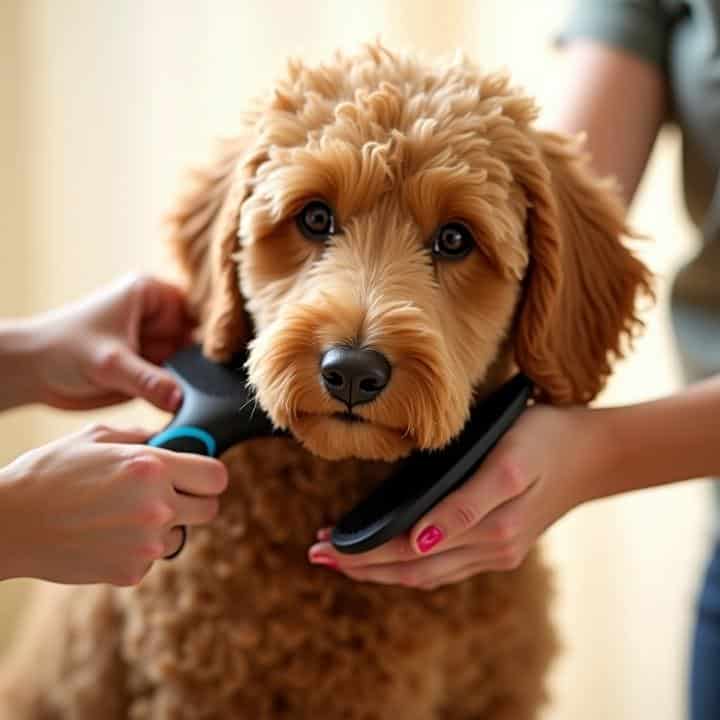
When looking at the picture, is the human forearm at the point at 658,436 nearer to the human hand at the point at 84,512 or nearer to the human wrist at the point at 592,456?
the human wrist at the point at 592,456

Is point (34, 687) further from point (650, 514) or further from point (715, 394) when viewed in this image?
point (650, 514)

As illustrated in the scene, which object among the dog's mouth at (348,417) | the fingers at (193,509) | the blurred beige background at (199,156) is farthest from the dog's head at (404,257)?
the blurred beige background at (199,156)

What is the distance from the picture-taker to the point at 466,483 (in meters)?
0.93

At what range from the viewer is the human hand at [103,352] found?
1.04 meters

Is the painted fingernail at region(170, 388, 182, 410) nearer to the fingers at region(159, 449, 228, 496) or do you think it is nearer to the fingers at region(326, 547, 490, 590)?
the fingers at region(159, 449, 228, 496)

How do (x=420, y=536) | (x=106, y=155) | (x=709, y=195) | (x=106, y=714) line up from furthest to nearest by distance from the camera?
(x=106, y=155), (x=709, y=195), (x=106, y=714), (x=420, y=536)

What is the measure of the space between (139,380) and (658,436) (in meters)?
0.49

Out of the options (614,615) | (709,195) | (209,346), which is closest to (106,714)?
(209,346)

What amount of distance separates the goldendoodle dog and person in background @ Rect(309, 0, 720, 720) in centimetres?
7

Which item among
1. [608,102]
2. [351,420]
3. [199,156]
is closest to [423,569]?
[351,420]

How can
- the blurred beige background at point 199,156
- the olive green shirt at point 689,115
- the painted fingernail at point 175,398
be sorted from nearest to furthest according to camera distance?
1. the painted fingernail at point 175,398
2. the olive green shirt at point 689,115
3. the blurred beige background at point 199,156

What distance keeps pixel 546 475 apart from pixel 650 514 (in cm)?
98

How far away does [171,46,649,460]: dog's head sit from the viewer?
2.84 feet

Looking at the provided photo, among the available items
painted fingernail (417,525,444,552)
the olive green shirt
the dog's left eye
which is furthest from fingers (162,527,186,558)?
the olive green shirt
